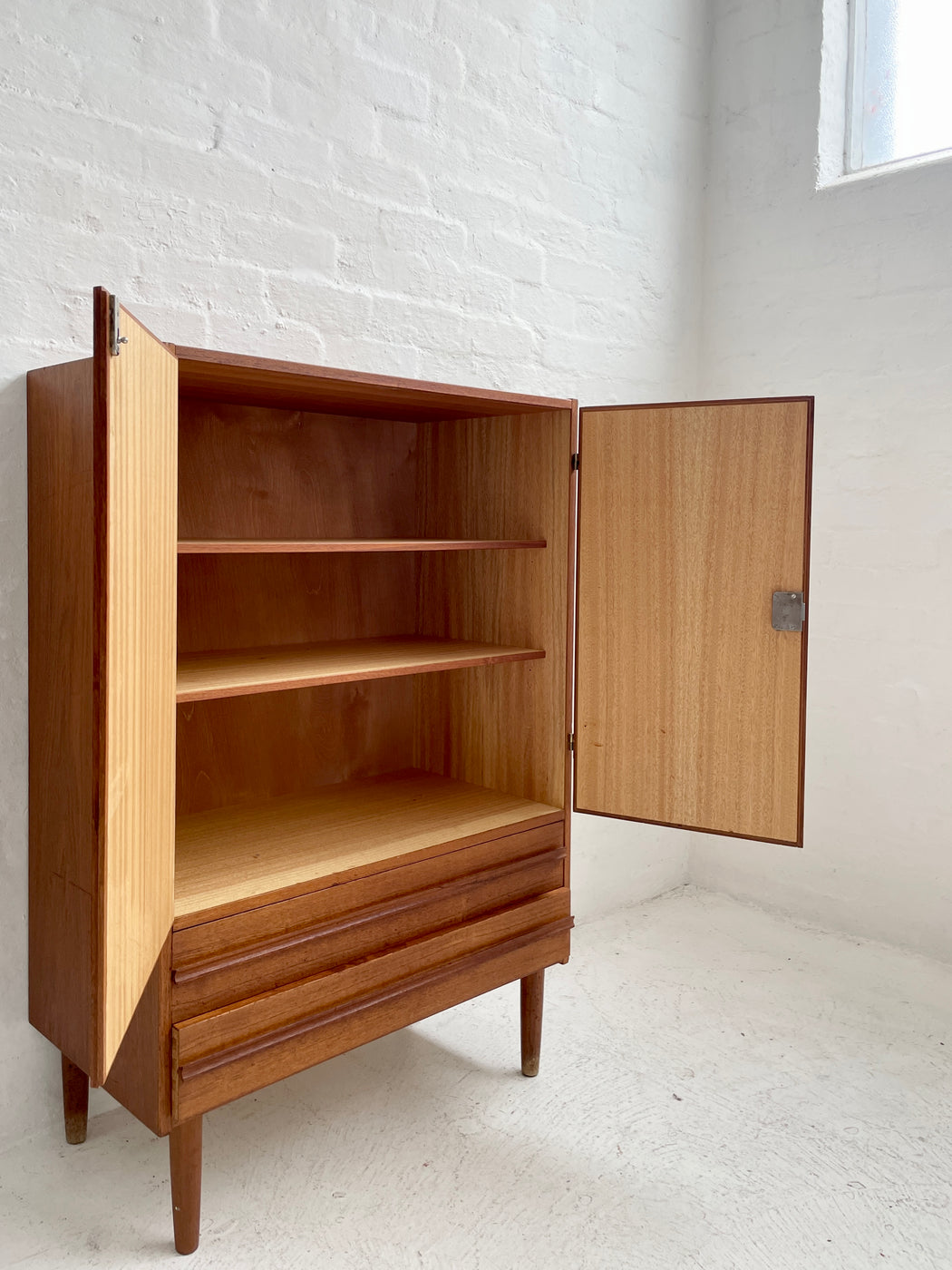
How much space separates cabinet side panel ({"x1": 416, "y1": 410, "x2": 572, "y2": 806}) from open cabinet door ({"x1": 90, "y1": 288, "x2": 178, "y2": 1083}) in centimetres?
90

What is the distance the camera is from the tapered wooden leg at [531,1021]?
2125mm

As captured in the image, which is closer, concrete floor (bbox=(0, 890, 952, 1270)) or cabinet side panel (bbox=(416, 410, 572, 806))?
concrete floor (bbox=(0, 890, 952, 1270))

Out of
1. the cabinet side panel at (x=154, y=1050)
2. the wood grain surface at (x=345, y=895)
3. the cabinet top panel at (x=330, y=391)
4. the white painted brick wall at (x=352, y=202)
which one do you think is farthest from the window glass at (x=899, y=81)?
the cabinet side panel at (x=154, y=1050)

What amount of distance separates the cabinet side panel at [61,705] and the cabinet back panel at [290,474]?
0.34 m

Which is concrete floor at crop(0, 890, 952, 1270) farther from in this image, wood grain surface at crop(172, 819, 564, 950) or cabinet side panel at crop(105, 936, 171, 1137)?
wood grain surface at crop(172, 819, 564, 950)

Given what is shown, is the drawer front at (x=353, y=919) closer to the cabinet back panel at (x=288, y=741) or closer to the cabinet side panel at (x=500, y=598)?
the cabinet side panel at (x=500, y=598)

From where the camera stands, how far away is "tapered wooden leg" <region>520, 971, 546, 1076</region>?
2125mm

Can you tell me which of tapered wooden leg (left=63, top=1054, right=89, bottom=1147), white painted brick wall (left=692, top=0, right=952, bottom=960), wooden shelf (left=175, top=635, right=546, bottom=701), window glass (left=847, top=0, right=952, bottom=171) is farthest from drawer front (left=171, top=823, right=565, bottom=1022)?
window glass (left=847, top=0, right=952, bottom=171)

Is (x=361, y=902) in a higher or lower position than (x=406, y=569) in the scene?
lower

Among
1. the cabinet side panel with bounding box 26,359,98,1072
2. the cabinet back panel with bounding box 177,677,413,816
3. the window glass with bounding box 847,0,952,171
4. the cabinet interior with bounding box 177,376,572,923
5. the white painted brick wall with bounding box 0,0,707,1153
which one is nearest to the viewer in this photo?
the cabinet side panel with bounding box 26,359,98,1072

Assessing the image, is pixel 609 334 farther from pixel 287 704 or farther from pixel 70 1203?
pixel 70 1203

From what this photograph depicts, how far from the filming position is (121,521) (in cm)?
121

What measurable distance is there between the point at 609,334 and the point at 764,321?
21.4 inches

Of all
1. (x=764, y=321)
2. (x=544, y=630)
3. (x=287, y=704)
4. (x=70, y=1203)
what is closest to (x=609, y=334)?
(x=764, y=321)
